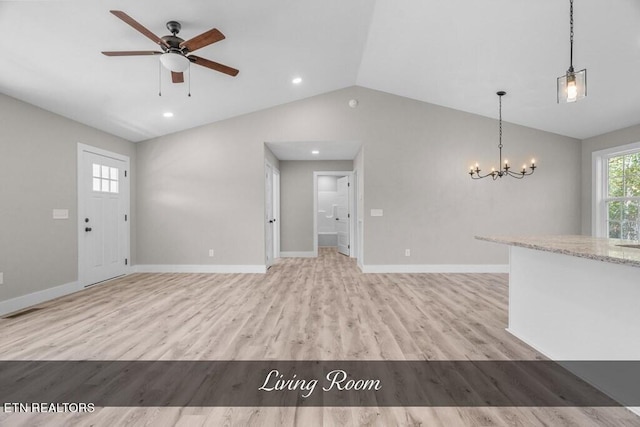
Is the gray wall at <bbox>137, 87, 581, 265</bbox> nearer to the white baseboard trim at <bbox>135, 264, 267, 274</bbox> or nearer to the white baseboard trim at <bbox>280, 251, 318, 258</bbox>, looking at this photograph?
the white baseboard trim at <bbox>135, 264, 267, 274</bbox>

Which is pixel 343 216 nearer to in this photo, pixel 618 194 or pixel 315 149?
pixel 315 149

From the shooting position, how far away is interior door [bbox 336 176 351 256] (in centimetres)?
756

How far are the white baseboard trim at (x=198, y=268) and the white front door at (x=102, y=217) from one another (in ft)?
1.26

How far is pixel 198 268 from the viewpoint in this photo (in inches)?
217

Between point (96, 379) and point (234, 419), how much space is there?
1100 mm

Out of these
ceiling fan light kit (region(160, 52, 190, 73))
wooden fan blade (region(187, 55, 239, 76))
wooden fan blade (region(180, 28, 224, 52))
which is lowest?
ceiling fan light kit (region(160, 52, 190, 73))

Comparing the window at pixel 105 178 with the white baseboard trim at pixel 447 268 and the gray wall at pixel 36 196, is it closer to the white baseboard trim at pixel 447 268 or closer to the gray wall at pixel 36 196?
the gray wall at pixel 36 196

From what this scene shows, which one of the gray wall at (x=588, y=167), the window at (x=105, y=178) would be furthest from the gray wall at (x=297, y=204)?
the gray wall at (x=588, y=167)

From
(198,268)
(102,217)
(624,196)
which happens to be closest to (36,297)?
(102,217)

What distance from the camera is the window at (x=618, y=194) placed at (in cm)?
459

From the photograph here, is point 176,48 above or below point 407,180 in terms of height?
above

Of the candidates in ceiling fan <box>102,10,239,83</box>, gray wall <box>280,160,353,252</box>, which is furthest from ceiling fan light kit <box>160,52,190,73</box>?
gray wall <box>280,160,353,252</box>

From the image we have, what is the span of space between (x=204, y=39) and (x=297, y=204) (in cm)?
516

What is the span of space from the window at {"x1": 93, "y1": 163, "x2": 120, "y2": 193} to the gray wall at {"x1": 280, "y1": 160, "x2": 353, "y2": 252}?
11.5ft
